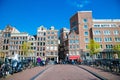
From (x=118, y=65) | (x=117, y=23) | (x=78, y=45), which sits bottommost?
(x=118, y=65)

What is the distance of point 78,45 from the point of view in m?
61.8

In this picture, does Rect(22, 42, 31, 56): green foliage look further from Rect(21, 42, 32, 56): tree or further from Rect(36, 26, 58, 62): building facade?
Rect(36, 26, 58, 62): building facade

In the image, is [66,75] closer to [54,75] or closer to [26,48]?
[54,75]

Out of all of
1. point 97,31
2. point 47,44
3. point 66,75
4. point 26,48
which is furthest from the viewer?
point 47,44

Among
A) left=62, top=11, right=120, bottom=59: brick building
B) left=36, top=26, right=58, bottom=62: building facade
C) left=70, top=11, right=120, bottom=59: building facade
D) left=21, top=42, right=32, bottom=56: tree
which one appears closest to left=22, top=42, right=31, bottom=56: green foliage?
left=21, top=42, right=32, bottom=56: tree

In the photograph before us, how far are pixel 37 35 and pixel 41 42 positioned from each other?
322cm

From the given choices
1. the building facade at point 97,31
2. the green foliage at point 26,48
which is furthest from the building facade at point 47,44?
the building facade at point 97,31

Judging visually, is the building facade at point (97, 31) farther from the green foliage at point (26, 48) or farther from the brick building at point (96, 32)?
the green foliage at point (26, 48)

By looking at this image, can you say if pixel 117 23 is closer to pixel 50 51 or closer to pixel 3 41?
pixel 50 51

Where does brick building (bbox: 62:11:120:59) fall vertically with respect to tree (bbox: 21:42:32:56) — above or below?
above

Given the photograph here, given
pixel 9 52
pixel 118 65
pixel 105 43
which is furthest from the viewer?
pixel 9 52

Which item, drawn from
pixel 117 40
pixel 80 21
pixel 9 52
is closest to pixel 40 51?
pixel 9 52

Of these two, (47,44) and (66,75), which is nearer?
(66,75)

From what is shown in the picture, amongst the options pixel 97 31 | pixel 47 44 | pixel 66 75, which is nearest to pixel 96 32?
pixel 97 31
